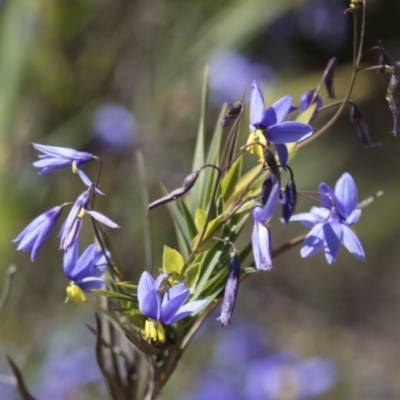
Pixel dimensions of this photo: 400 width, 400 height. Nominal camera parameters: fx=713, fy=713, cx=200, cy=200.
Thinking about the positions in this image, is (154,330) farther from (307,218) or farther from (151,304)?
(307,218)

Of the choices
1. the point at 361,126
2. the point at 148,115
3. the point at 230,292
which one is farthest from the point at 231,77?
the point at 230,292

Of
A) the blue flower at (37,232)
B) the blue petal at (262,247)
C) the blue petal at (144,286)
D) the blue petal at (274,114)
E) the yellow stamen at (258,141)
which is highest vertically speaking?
the blue petal at (274,114)

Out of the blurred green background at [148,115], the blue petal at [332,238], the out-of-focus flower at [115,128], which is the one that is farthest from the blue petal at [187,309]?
the out-of-focus flower at [115,128]

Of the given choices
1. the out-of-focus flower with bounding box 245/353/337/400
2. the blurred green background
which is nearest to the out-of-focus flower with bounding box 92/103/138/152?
the blurred green background

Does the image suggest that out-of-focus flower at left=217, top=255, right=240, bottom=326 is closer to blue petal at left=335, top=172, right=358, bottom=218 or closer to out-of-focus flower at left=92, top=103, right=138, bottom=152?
blue petal at left=335, top=172, right=358, bottom=218

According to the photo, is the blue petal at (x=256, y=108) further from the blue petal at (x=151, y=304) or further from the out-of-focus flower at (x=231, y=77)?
the out-of-focus flower at (x=231, y=77)

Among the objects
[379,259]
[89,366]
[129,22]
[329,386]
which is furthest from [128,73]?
[379,259]

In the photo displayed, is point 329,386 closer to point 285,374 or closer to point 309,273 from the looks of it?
point 285,374
